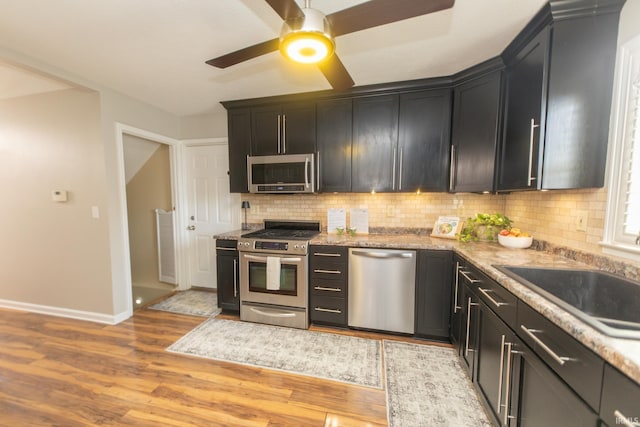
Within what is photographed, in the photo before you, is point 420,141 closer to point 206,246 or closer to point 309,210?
point 309,210

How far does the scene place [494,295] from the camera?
1421 mm

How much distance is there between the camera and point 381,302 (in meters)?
2.39

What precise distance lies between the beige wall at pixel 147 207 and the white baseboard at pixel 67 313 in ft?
3.50

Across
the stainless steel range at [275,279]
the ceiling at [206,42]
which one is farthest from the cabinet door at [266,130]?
the stainless steel range at [275,279]

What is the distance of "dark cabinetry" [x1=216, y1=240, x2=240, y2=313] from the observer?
2762mm

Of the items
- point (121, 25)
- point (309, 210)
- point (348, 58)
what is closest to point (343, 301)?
point (309, 210)

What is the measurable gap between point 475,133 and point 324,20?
175 centimetres

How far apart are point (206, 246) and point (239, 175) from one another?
51.5 inches

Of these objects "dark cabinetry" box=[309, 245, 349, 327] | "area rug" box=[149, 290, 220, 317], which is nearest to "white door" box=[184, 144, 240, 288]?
"area rug" box=[149, 290, 220, 317]

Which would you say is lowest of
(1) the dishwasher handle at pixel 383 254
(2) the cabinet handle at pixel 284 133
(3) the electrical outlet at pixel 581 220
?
(1) the dishwasher handle at pixel 383 254

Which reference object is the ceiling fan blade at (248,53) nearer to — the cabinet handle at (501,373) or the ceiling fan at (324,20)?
the ceiling fan at (324,20)

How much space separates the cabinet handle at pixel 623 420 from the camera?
2.14ft

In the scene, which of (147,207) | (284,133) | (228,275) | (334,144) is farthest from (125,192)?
(334,144)

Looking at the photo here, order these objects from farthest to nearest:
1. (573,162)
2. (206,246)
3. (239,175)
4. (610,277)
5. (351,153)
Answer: (206,246) → (239,175) → (351,153) → (573,162) → (610,277)
